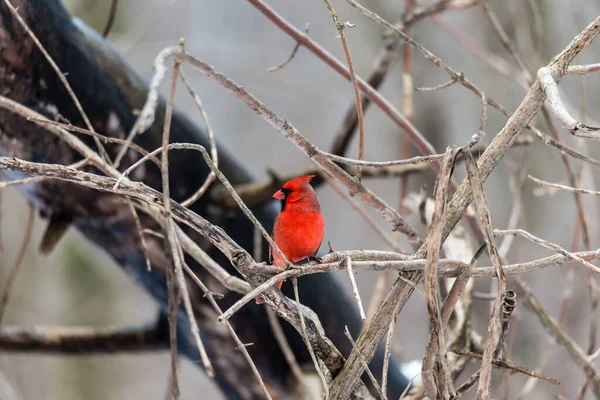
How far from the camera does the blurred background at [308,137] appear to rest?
388cm

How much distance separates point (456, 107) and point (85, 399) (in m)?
3.98

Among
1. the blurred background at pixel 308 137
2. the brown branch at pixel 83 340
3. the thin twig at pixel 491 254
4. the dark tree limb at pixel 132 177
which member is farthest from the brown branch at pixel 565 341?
the blurred background at pixel 308 137

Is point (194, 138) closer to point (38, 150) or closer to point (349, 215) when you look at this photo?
point (38, 150)

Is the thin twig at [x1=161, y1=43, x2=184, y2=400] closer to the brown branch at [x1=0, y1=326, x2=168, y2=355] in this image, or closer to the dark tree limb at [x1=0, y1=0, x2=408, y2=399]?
the dark tree limb at [x1=0, y1=0, x2=408, y2=399]

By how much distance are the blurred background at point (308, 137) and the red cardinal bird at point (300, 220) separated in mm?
2758

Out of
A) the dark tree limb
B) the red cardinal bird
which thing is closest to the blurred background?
the dark tree limb

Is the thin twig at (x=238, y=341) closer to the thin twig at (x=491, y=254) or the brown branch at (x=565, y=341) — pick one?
the thin twig at (x=491, y=254)

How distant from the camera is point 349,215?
4398mm

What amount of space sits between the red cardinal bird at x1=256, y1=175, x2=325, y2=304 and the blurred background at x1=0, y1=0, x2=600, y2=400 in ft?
9.05

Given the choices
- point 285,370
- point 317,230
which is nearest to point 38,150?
point 317,230

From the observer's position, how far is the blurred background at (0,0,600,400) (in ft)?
12.7

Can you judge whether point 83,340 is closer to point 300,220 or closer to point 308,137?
point 300,220

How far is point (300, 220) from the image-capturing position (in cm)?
101

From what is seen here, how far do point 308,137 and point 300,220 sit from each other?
11.0ft
